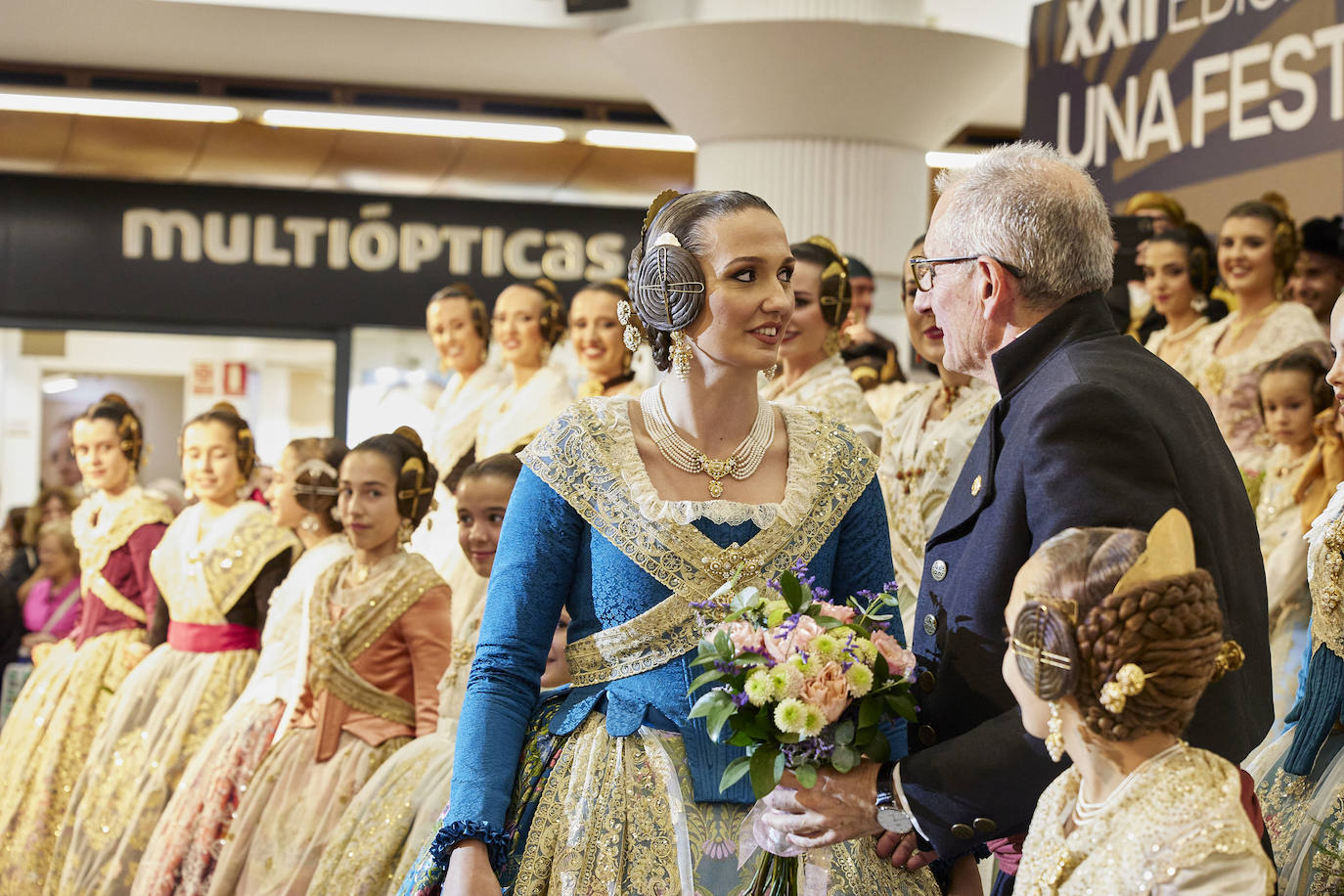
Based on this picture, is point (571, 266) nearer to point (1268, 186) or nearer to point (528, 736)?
point (1268, 186)

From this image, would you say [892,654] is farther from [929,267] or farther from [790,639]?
[929,267]

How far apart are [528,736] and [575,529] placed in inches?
11.4

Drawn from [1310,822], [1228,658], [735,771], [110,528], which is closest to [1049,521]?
[1228,658]

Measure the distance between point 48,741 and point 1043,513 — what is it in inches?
169

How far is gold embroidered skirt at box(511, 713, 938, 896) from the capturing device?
6.44ft

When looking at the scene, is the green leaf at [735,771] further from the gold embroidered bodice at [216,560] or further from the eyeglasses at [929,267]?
the gold embroidered bodice at [216,560]

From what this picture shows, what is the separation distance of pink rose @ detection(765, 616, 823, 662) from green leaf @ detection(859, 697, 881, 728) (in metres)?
0.10

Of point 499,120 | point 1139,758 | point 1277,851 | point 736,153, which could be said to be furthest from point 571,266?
point 1139,758

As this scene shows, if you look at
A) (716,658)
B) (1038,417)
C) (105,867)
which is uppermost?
(1038,417)

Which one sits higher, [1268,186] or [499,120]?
[499,120]

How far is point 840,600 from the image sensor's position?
2.15 metres

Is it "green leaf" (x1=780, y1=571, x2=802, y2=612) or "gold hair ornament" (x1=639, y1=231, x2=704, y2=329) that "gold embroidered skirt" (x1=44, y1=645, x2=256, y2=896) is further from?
"green leaf" (x1=780, y1=571, x2=802, y2=612)

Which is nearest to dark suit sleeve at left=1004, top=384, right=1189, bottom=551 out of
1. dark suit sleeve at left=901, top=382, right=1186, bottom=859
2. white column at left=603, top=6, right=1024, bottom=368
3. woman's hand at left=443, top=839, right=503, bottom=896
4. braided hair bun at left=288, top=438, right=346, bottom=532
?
dark suit sleeve at left=901, top=382, right=1186, bottom=859

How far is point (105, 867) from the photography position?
4.46 meters
